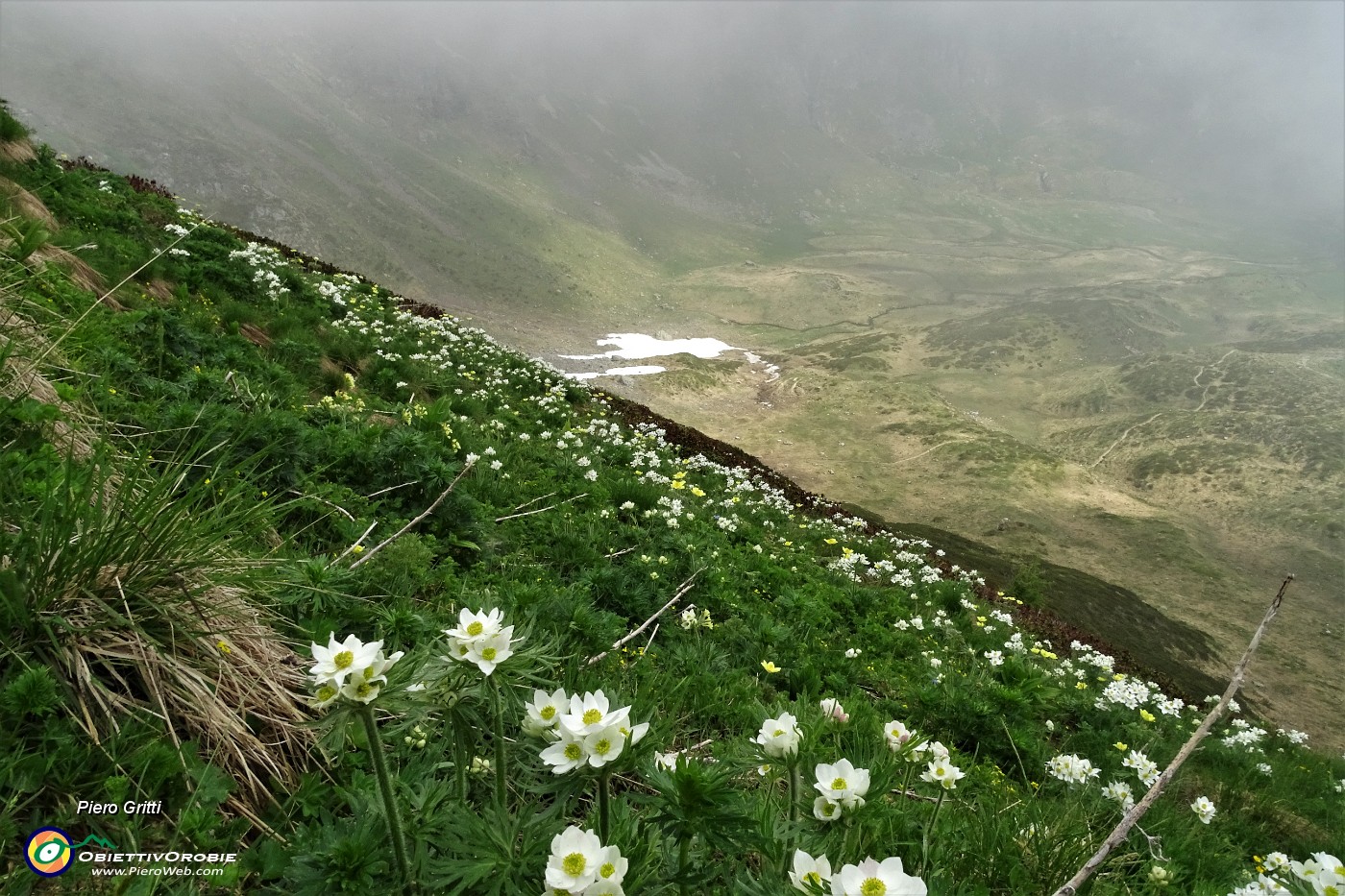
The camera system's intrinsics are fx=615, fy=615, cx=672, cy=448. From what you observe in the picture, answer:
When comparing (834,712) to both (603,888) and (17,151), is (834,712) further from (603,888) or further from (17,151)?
(17,151)

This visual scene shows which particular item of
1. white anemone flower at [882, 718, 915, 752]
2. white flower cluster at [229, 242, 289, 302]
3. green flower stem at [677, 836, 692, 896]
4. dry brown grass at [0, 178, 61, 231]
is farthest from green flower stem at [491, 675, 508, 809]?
white flower cluster at [229, 242, 289, 302]

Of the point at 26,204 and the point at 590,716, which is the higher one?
the point at 590,716

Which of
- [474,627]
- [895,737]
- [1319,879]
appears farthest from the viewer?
[895,737]

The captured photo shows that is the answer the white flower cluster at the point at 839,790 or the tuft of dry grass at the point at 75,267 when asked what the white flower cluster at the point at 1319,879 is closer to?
the white flower cluster at the point at 839,790

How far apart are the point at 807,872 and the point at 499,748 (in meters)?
0.80

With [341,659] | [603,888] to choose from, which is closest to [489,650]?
[341,659]

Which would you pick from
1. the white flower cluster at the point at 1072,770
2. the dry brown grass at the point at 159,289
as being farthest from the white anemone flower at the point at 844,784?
the dry brown grass at the point at 159,289

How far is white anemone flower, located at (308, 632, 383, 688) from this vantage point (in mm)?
1360

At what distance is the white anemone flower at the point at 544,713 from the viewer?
156cm

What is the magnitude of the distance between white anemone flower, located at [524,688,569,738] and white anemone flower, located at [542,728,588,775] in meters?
0.08

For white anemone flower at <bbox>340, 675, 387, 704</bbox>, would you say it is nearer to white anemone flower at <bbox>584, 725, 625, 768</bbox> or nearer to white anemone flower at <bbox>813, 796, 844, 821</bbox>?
white anemone flower at <bbox>584, 725, 625, 768</bbox>

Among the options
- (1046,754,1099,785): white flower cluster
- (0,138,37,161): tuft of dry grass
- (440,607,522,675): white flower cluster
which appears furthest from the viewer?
(0,138,37,161): tuft of dry grass

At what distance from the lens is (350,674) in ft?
4.55

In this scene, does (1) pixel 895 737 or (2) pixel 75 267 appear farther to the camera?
(2) pixel 75 267
